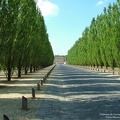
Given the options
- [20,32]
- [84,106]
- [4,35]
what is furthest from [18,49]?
[84,106]

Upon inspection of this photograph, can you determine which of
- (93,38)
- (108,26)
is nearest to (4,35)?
(108,26)

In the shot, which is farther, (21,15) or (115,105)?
(21,15)

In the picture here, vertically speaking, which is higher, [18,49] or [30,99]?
[18,49]

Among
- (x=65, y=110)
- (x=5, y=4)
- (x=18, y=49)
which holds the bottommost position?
(x=65, y=110)

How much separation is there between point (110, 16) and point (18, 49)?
26.7m

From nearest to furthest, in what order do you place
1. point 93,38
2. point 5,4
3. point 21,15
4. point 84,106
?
point 84,106 < point 5,4 < point 21,15 < point 93,38

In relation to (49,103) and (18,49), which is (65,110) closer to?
(49,103)

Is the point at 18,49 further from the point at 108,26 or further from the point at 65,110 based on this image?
the point at 108,26

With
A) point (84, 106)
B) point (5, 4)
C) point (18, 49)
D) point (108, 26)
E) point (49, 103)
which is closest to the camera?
→ point (84, 106)

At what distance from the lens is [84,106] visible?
14.5 meters

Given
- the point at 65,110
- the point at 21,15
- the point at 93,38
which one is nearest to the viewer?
the point at 65,110

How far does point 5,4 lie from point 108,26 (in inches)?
1343

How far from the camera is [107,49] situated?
5638 centimetres

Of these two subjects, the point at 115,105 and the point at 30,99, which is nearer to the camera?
the point at 115,105
